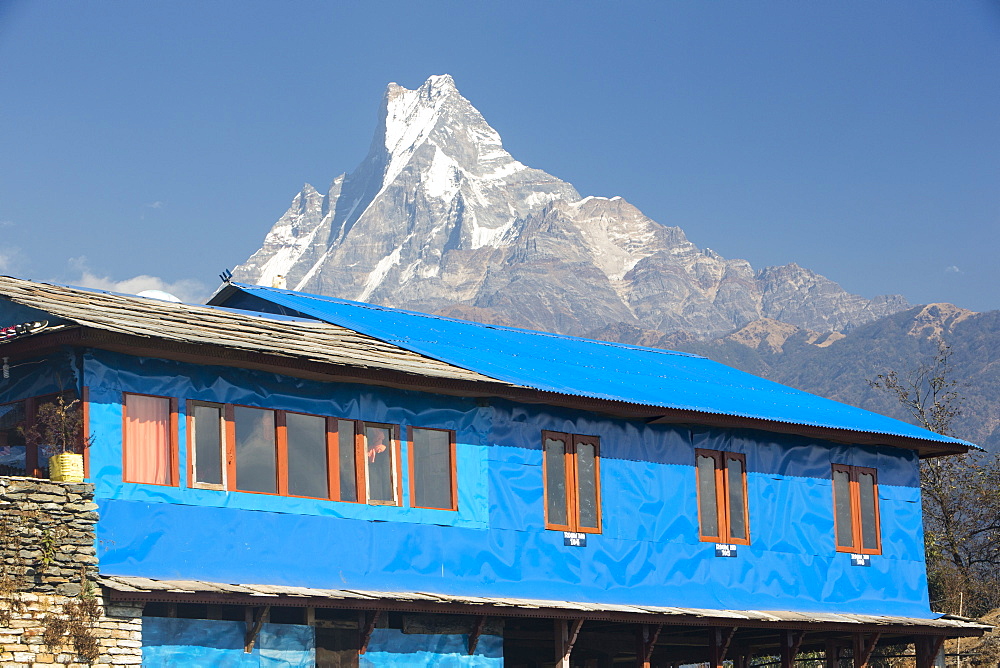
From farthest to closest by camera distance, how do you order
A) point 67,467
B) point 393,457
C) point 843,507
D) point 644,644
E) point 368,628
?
point 843,507
point 644,644
point 393,457
point 368,628
point 67,467

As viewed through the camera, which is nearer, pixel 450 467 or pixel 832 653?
pixel 450 467

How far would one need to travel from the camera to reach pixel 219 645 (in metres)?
22.6

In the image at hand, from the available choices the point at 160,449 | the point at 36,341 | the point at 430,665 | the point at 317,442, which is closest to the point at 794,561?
the point at 430,665

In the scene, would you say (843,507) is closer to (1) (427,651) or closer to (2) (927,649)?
(2) (927,649)

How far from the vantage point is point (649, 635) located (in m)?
29.2

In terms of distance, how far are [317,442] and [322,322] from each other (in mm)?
5581

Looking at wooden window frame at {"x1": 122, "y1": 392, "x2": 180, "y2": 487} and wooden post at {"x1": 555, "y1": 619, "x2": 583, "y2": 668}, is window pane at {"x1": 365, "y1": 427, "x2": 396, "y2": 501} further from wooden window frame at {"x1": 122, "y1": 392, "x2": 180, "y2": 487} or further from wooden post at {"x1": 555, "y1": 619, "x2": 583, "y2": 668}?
wooden post at {"x1": 555, "y1": 619, "x2": 583, "y2": 668}

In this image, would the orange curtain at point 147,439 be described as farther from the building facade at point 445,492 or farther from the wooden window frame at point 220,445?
the wooden window frame at point 220,445

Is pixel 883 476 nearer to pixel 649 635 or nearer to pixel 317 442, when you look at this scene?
pixel 649 635

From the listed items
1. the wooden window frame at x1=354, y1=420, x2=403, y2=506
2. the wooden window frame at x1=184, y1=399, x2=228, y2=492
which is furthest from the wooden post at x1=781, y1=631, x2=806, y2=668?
the wooden window frame at x1=184, y1=399, x2=228, y2=492

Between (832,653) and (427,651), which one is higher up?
(427,651)

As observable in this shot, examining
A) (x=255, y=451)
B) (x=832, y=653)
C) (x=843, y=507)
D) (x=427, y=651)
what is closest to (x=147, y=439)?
(x=255, y=451)

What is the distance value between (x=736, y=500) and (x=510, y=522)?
614cm

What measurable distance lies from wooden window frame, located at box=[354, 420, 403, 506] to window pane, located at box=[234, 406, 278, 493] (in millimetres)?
1662
